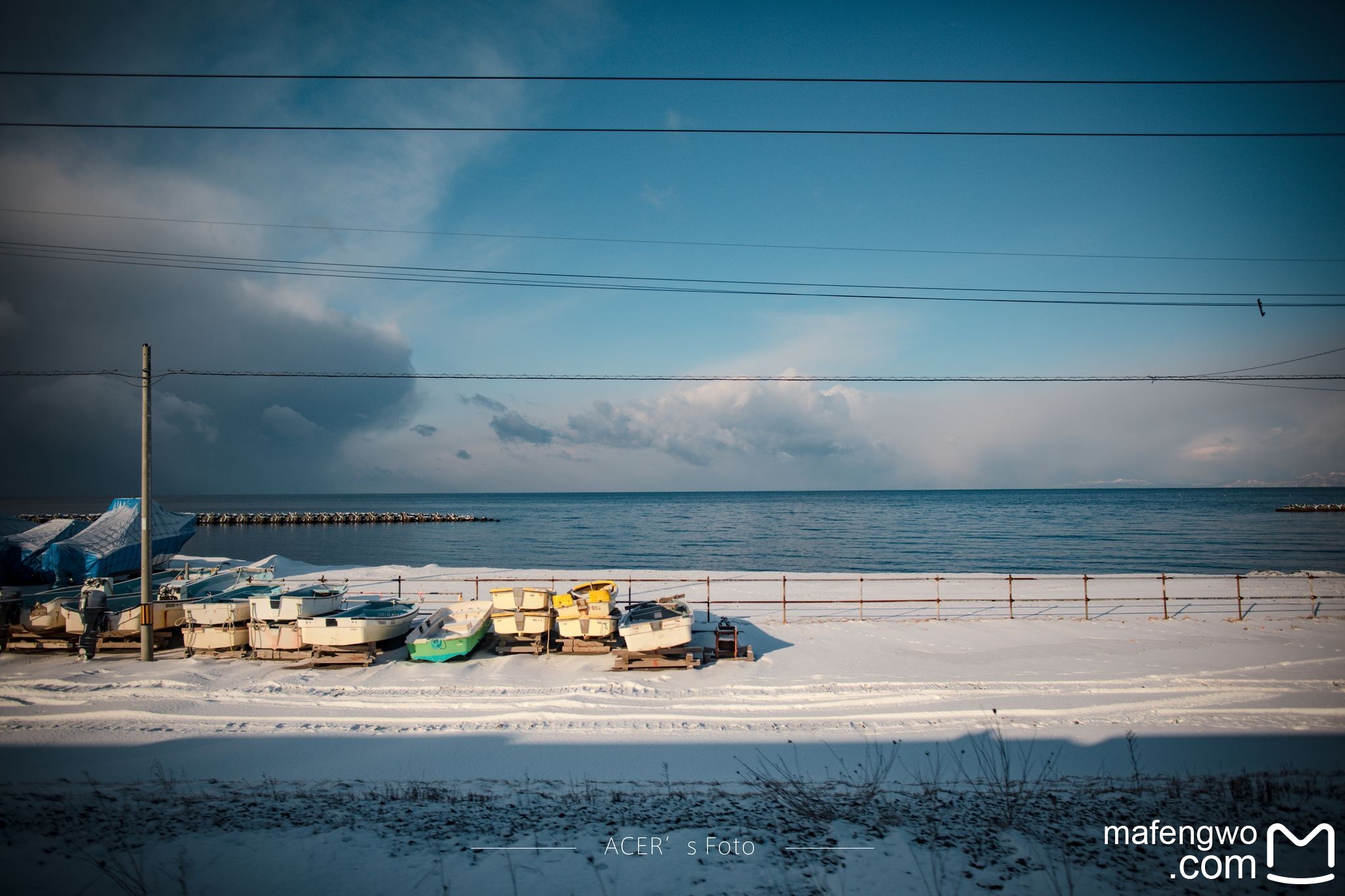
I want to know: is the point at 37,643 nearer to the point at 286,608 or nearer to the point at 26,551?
the point at 286,608

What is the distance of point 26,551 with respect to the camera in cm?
3006

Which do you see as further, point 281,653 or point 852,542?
point 852,542

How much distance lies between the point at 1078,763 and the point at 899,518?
76.3 m

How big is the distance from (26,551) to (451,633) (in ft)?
95.2

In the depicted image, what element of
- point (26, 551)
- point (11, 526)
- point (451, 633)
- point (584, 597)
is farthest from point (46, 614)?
point (11, 526)

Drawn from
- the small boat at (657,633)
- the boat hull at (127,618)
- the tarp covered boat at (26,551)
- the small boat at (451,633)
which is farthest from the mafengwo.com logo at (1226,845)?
the tarp covered boat at (26,551)

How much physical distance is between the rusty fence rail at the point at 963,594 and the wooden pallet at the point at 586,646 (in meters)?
3.61

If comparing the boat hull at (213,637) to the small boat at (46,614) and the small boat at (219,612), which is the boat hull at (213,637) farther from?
the small boat at (46,614)

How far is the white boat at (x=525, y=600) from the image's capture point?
52.1ft

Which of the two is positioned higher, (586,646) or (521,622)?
(521,622)

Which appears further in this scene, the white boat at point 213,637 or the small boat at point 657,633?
the white boat at point 213,637

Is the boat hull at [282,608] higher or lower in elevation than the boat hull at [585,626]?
higher

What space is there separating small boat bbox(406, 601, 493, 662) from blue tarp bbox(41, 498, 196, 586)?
1948 centimetres

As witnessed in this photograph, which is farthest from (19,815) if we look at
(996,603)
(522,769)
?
(996,603)
